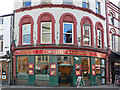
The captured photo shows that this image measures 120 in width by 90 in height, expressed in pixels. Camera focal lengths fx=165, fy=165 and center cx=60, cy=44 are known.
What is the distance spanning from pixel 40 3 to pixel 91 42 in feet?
22.4

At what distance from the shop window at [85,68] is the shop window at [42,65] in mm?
3642

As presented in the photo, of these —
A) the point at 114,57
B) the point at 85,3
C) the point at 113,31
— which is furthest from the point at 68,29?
the point at 113,31

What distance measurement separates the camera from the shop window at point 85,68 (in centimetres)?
1689

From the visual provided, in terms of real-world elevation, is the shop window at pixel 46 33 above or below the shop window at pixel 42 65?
above

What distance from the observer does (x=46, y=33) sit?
16.4 metres

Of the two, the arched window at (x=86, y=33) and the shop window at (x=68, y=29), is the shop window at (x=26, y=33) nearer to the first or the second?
the shop window at (x=68, y=29)

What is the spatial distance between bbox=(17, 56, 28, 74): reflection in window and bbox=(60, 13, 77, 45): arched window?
441 centimetres

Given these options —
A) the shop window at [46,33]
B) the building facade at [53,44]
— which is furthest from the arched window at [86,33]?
the shop window at [46,33]

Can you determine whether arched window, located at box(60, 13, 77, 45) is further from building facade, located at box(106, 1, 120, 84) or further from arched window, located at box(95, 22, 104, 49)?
building facade, located at box(106, 1, 120, 84)

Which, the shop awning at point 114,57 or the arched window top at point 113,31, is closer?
the shop awning at point 114,57

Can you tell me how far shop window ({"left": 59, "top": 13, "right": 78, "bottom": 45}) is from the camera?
1641 centimetres

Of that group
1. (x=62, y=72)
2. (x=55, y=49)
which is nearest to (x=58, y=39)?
(x=55, y=49)

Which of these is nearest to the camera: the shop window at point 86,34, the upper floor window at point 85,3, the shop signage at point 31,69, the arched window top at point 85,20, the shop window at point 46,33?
the shop signage at point 31,69

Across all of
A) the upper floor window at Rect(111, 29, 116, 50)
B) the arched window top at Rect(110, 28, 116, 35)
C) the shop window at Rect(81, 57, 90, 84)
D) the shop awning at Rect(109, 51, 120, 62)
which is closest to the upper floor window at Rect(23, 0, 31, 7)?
Result: the shop window at Rect(81, 57, 90, 84)
